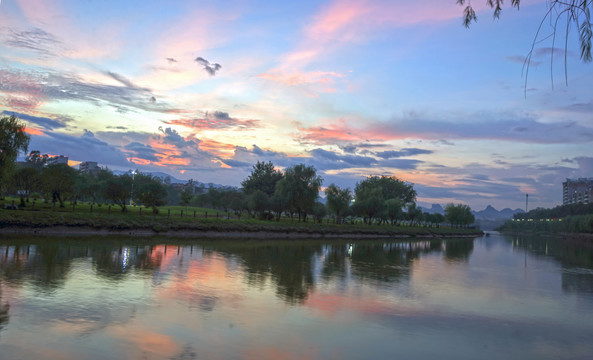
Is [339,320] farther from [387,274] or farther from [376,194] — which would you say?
[376,194]

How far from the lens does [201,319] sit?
12.4 m

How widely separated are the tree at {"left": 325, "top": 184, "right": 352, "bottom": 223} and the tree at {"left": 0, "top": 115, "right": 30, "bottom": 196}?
56875 mm

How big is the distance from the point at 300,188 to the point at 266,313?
62.4m

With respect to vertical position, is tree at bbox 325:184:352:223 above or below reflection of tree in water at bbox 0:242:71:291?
above

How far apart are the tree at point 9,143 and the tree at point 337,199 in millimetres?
56875

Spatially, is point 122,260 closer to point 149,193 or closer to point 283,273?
point 283,273

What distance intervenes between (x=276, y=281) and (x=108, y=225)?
1179 inches

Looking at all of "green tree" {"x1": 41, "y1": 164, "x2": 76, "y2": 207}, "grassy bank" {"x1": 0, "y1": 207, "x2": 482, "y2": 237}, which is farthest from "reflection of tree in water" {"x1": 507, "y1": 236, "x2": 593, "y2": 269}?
"green tree" {"x1": 41, "y1": 164, "x2": 76, "y2": 207}

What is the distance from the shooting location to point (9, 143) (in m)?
43.8

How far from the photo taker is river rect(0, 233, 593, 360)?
10.1 m

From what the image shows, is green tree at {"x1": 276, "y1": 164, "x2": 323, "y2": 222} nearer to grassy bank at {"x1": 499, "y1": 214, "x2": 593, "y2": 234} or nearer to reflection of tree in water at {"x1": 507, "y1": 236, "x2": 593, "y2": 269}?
reflection of tree in water at {"x1": 507, "y1": 236, "x2": 593, "y2": 269}

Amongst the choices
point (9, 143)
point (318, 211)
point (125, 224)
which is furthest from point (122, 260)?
point (318, 211)

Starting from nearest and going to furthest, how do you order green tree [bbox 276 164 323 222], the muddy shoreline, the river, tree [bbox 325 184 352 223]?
the river < the muddy shoreline < green tree [bbox 276 164 323 222] < tree [bbox 325 184 352 223]

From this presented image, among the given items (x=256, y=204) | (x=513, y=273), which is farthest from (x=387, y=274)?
(x=256, y=204)
